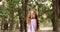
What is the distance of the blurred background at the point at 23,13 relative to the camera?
5.72 m

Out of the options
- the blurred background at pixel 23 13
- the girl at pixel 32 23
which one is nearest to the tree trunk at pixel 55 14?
the blurred background at pixel 23 13

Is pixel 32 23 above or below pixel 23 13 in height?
above

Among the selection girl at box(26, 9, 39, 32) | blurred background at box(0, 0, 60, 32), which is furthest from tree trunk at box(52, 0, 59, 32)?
girl at box(26, 9, 39, 32)

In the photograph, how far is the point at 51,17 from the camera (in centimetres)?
593

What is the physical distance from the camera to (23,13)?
586 centimetres

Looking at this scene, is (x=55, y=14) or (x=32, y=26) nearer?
(x=32, y=26)

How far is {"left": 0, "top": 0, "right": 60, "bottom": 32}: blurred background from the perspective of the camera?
18.8ft

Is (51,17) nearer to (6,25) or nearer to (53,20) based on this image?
(53,20)

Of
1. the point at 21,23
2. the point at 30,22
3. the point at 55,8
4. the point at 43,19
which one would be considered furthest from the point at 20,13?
the point at 30,22

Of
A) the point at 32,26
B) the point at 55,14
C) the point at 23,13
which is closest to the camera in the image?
the point at 32,26

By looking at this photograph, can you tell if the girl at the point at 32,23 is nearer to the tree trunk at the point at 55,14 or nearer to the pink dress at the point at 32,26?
the pink dress at the point at 32,26

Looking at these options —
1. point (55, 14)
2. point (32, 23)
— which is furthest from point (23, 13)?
point (32, 23)

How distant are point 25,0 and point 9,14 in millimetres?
680

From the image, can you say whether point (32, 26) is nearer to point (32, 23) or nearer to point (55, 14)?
point (32, 23)
